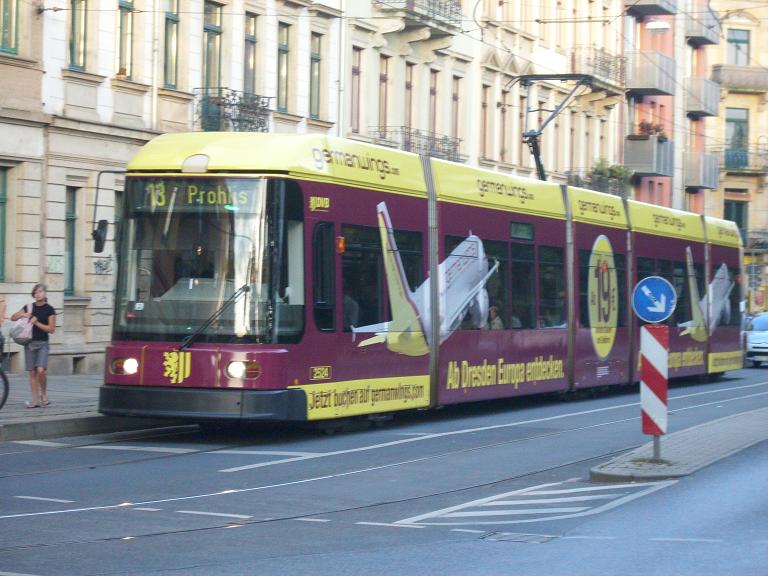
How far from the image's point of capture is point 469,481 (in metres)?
13.6

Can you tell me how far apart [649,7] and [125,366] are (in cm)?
4681

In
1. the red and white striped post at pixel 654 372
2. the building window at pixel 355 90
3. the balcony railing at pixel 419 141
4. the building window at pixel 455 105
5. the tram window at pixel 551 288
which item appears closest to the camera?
the red and white striped post at pixel 654 372

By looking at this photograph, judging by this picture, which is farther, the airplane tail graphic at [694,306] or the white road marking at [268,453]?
the airplane tail graphic at [694,306]

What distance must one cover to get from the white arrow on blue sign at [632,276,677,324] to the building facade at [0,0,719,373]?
574cm

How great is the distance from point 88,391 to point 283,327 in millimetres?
Result: 7625

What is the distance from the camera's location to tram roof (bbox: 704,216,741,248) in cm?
3219

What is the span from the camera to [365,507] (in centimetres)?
1180

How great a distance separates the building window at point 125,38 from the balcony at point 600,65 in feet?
86.3

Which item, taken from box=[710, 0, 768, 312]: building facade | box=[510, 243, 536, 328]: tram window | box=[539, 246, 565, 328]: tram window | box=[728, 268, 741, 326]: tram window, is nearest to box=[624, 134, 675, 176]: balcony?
box=[710, 0, 768, 312]: building facade

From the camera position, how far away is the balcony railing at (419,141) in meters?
39.4

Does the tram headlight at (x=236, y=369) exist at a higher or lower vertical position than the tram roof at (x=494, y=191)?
lower

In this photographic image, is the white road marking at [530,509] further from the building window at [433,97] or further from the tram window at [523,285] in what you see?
the building window at [433,97]

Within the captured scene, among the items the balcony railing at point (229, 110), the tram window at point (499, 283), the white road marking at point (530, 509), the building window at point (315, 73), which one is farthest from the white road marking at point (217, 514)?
the building window at point (315, 73)

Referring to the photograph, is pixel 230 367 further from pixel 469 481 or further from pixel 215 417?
pixel 469 481
